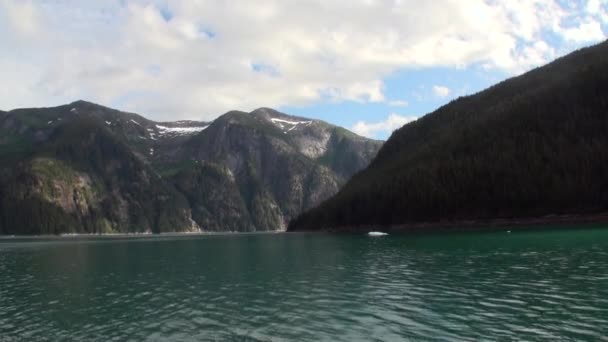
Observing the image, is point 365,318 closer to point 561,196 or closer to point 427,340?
point 427,340

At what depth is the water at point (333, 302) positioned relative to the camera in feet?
111

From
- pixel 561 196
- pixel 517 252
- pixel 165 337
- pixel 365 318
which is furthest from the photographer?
pixel 561 196

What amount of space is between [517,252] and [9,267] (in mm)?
97306

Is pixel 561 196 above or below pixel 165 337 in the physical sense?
above

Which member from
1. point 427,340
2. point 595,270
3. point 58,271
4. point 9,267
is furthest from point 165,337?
point 9,267

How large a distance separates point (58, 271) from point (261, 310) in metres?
58.2

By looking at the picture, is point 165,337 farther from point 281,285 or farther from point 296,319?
point 281,285

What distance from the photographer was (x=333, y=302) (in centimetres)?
4562

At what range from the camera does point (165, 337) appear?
34.9 m

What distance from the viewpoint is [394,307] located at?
41.4 meters

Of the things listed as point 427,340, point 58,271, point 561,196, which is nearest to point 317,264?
point 58,271

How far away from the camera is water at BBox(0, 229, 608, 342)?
111 ft

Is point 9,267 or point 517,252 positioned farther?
point 9,267

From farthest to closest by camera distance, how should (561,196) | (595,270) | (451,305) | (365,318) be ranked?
(561,196), (595,270), (451,305), (365,318)
